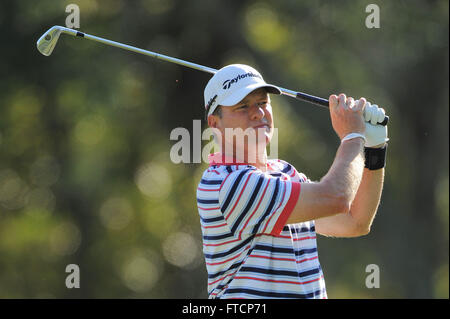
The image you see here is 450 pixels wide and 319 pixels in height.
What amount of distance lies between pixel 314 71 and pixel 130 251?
507cm

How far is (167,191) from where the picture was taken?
55.6ft

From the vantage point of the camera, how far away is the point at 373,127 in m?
4.22

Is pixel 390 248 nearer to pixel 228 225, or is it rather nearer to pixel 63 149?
pixel 63 149

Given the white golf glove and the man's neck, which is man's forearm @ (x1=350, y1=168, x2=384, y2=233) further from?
the man's neck

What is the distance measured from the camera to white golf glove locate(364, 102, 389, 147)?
415 centimetres

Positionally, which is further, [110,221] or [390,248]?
[110,221]

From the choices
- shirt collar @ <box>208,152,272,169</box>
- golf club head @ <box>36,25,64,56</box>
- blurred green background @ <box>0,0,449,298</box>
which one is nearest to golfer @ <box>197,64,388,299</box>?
shirt collar @ <box>208,152,272,169</box>

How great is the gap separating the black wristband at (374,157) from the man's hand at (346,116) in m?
0.31

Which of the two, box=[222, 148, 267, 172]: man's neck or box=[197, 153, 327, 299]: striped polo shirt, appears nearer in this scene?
box=[197, 153, 327, 299]: striped polo shirt

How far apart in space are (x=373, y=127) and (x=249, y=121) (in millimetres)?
635

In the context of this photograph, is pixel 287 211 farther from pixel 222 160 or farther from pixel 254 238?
pixel 222 160
